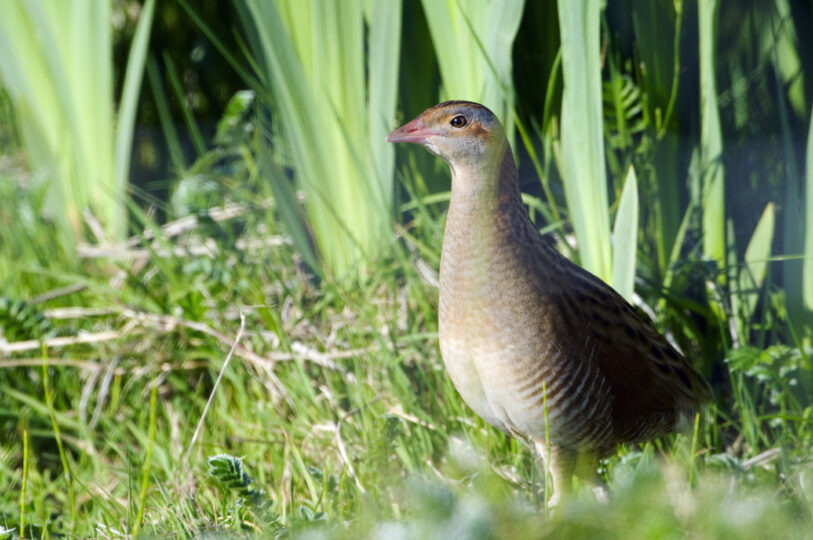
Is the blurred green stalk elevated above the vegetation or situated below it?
above

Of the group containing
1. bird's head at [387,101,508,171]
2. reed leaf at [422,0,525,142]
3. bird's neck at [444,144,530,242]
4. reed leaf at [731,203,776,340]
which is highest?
reed leaf at [422,0,525,142]

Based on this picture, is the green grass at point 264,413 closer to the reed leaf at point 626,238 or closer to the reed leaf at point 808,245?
the reed leaf at point 808,245

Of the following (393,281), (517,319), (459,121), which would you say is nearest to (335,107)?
(393,281)

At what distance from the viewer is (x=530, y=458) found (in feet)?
7.54

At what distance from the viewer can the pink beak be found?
6.14 ft

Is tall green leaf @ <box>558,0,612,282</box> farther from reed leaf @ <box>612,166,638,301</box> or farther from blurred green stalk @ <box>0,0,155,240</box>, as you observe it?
blurred green stalk @ <box>0,0,155,240</box>

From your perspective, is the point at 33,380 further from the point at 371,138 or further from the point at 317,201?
the point at 371,138

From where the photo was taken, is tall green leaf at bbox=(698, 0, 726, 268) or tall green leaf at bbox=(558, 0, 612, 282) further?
tall green leaf at bbox=(698, 0, 726, 268)

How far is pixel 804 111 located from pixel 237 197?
199 cm

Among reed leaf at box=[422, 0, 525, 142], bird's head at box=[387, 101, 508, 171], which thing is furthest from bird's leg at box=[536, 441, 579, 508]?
reed leaf at box=[422, 0, 525, 142]

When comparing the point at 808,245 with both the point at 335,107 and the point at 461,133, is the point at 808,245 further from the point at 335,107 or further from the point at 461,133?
the point at 335,107

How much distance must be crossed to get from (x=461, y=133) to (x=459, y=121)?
3 centimetres

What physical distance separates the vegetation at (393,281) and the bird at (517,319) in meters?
0.14

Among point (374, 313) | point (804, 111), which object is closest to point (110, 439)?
point (374, 313)
